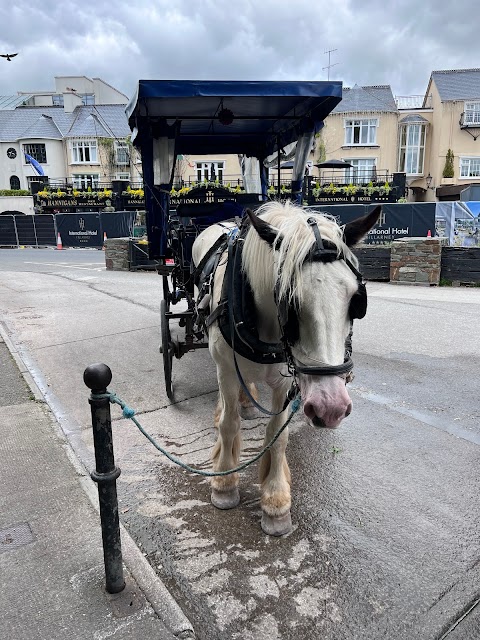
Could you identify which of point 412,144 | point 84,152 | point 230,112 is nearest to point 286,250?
point 230,112

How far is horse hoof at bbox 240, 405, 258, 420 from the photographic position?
4152mm

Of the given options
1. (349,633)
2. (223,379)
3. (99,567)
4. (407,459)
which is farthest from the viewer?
(407,459)

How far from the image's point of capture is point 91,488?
2.98 meters

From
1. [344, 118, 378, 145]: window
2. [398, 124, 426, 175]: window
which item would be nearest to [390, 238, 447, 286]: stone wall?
[344, 118, 378, 145]: window

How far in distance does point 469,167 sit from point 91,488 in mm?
38786

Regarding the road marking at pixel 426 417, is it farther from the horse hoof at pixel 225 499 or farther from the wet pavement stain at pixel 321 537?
the horse hoof at pixel 225 499

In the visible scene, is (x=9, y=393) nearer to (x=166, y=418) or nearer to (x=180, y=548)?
(x=166, y=418)

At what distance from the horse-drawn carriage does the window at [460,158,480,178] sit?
1366 inches

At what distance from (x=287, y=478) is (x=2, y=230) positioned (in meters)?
29.9

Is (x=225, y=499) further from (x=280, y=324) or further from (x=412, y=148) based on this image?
(x=412, y=148)

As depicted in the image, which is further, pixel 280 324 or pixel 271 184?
pixel 271 184

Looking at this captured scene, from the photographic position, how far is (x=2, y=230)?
2784 centimetres

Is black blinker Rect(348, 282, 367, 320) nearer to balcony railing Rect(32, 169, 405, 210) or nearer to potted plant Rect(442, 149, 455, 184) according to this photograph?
balcony railing Rect(32, 169, 405, 210)

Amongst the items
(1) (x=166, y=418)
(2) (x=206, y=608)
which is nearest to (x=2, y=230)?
(1) (x=166, y=418)
